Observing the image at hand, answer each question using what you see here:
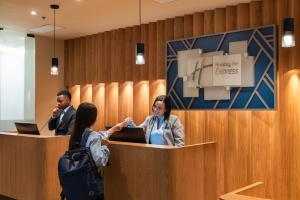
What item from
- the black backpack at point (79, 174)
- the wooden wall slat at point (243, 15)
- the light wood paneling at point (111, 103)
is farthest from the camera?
the light wood paneling at point (111, 103)

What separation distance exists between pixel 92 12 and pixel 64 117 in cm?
184

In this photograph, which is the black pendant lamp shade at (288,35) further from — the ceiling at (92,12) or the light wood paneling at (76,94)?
the light wood paneling at (76,94)

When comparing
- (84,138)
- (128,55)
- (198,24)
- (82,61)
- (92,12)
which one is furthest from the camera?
(82,61)

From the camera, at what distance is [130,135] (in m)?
3.33

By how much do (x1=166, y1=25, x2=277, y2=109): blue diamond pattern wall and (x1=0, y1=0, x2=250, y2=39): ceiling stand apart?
0.48 m

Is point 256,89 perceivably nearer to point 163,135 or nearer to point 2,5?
point 163,135

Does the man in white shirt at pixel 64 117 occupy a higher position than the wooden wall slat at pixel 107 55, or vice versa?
the wooden wall slat at pixel 107 55

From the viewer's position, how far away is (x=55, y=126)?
4637mm

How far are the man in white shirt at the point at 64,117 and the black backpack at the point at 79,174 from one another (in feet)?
5.30

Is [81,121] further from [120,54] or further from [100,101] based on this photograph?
[100,101]

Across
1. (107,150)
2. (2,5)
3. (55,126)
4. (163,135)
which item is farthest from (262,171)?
(2,5)

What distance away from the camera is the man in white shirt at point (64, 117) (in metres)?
4.46

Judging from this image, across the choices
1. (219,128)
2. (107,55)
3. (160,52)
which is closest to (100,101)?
(107,55)

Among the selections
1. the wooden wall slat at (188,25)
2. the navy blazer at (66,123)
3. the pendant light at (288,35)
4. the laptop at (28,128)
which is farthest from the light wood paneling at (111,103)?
the pendant light at (288,35)
